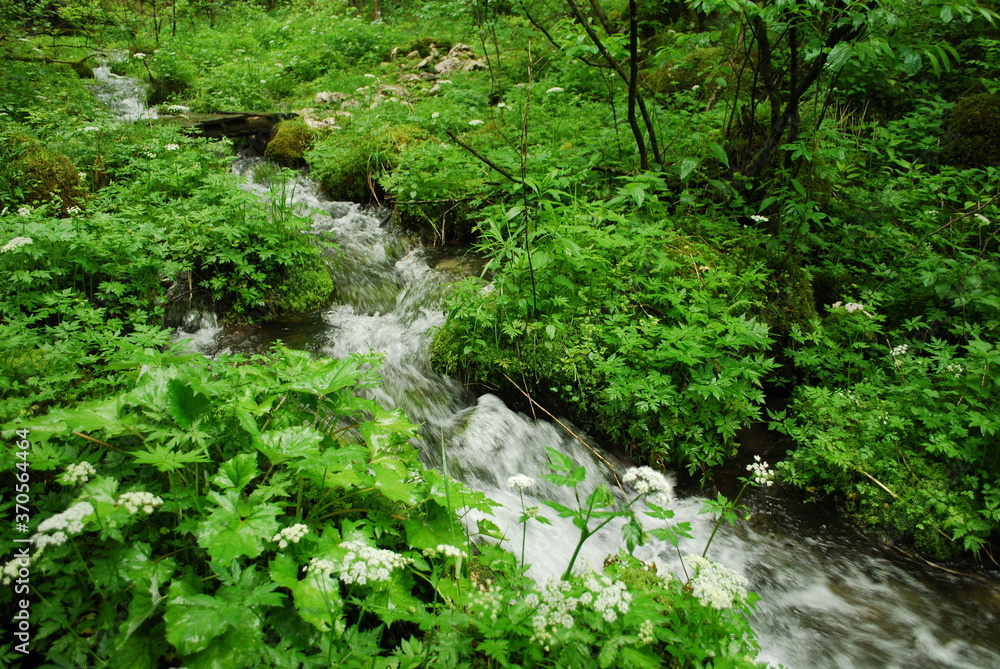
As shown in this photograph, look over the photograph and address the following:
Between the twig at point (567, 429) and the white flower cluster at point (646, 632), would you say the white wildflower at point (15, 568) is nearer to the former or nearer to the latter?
the white flower cluster at point (646, 632)

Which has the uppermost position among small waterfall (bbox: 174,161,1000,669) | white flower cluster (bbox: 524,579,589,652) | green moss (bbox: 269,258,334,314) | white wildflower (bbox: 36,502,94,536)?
white wildflower (bbox: 36,502,94,536)

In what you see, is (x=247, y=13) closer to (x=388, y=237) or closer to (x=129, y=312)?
(x=388, y=237)

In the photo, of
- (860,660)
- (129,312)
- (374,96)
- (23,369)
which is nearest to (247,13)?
(374,96)

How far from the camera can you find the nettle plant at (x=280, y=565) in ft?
4.95

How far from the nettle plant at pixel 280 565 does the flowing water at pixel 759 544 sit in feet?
1.73

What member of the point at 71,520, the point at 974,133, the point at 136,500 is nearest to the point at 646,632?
the point at 136,500

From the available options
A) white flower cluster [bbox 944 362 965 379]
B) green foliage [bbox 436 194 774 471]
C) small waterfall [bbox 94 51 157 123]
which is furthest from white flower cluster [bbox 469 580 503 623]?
small waterfall [bbox 94 51 157 123]

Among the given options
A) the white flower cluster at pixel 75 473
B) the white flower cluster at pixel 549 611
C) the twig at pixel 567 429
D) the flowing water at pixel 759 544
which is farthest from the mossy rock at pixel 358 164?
the white flower cluster at pixel 549 611

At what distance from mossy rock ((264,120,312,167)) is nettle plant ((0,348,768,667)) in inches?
239

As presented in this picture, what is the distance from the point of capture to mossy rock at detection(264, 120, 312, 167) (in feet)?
23.9

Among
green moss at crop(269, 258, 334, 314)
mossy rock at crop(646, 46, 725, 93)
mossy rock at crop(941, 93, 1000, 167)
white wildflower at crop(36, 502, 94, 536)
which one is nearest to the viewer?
white wildflower at crop(36, 502, 94, 536)

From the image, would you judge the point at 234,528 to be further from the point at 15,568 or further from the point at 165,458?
the point at 15,568

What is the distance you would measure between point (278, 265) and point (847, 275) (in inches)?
226

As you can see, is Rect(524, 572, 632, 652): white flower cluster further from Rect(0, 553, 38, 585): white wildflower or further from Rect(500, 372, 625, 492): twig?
Rect(500, 372, 625, 492): twig
